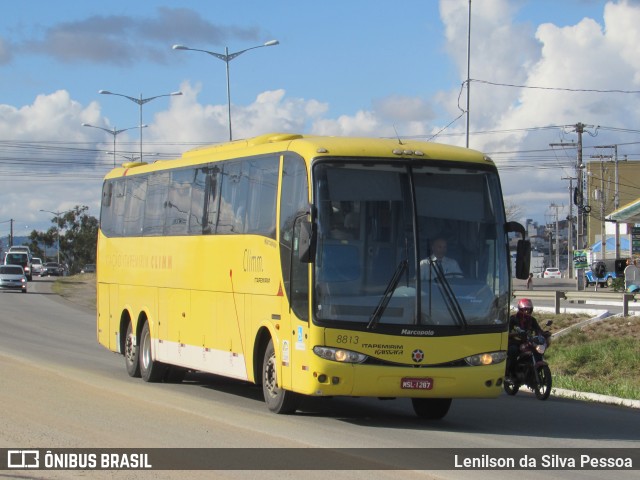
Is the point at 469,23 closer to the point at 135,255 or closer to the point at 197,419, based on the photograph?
the point at 135,255

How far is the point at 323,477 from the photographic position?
31.9 feet

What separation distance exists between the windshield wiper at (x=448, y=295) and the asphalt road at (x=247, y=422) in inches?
52.6

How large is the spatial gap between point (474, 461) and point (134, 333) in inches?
419

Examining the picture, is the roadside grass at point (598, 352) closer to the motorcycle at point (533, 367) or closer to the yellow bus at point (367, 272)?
the motorcycle at point (533, 367)

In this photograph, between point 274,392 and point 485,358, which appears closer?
point 485,358

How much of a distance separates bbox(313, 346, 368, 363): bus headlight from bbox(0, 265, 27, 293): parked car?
52.9 meters

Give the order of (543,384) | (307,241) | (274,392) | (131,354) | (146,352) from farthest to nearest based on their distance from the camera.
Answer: (131,354)
(146,352)
(543,384)
(274,392)
(307,241)

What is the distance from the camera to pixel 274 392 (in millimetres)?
14633

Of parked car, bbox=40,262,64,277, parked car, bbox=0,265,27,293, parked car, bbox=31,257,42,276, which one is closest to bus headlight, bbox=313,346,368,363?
parked car, bbox=0,265,27,293

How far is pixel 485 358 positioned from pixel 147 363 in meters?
7.73

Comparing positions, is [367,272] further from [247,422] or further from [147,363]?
[147,363]

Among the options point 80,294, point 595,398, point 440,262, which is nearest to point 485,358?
point 440,262

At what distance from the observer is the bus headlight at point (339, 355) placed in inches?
520

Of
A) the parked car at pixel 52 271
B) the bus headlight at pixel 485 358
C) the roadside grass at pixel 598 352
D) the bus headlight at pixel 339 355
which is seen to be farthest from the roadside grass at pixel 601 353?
the parked car at pixel 52 271
